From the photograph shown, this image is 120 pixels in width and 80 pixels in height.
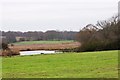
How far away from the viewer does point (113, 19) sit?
50.6 metres

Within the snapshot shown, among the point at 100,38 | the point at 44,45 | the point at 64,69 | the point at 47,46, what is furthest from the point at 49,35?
the point at 64,69

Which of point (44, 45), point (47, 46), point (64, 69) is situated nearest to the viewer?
point (64, 69)

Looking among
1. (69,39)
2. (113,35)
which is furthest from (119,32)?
(69,39)

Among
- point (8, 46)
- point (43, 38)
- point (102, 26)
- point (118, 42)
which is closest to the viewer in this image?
point (8, 46)

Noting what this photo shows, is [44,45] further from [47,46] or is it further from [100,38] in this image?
[100,38]

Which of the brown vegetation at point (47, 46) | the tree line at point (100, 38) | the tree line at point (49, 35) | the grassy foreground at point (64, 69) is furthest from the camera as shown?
the tree line at point (49, 35)

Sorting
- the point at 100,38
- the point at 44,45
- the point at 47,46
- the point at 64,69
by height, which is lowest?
the point at 64,69

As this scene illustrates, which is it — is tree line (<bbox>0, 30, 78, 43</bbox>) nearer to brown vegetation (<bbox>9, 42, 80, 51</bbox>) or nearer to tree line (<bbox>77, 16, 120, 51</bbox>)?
brown vegetation (<bbox>9, 42, 80, 51</bbox>)

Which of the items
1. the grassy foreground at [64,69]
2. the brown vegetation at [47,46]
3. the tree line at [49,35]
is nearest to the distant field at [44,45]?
the brown vegetation at [47,46]

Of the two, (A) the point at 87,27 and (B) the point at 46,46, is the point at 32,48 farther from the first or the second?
(A) the point at 87,27

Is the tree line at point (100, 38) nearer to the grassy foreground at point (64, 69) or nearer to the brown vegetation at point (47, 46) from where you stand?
the brown vegetation at point (47, 46)

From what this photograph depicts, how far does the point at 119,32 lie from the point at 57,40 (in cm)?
1523

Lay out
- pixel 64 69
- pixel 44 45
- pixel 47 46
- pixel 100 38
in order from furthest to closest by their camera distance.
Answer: pixel 44 45 < pixel 47 46 < pixel 100 38 < pixel 64 69

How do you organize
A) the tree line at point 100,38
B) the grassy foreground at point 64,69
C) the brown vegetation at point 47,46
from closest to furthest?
the grassy foreground at point 64,69 → the tree line at point 100,38 → the brown vegetation at point 47,46
